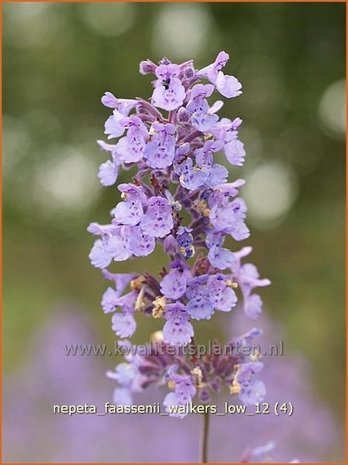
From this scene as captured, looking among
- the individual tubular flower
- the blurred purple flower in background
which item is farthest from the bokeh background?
the individual tubular flower

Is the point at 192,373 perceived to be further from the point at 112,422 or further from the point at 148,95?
the point at 148,95

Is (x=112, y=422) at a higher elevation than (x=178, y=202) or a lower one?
higher

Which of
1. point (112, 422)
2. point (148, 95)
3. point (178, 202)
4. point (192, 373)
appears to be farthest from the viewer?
point (148, 95)

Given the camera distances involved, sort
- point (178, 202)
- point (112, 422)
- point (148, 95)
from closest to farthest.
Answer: point (178, 202)
point (112, 422)
point (148, 95)

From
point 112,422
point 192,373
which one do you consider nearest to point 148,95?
point 112,422

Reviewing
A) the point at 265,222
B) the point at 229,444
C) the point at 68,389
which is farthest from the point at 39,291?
the point at 229,444

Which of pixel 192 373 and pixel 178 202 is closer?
pixel 178 202

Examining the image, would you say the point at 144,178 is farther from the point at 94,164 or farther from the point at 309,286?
the point at 94,164
